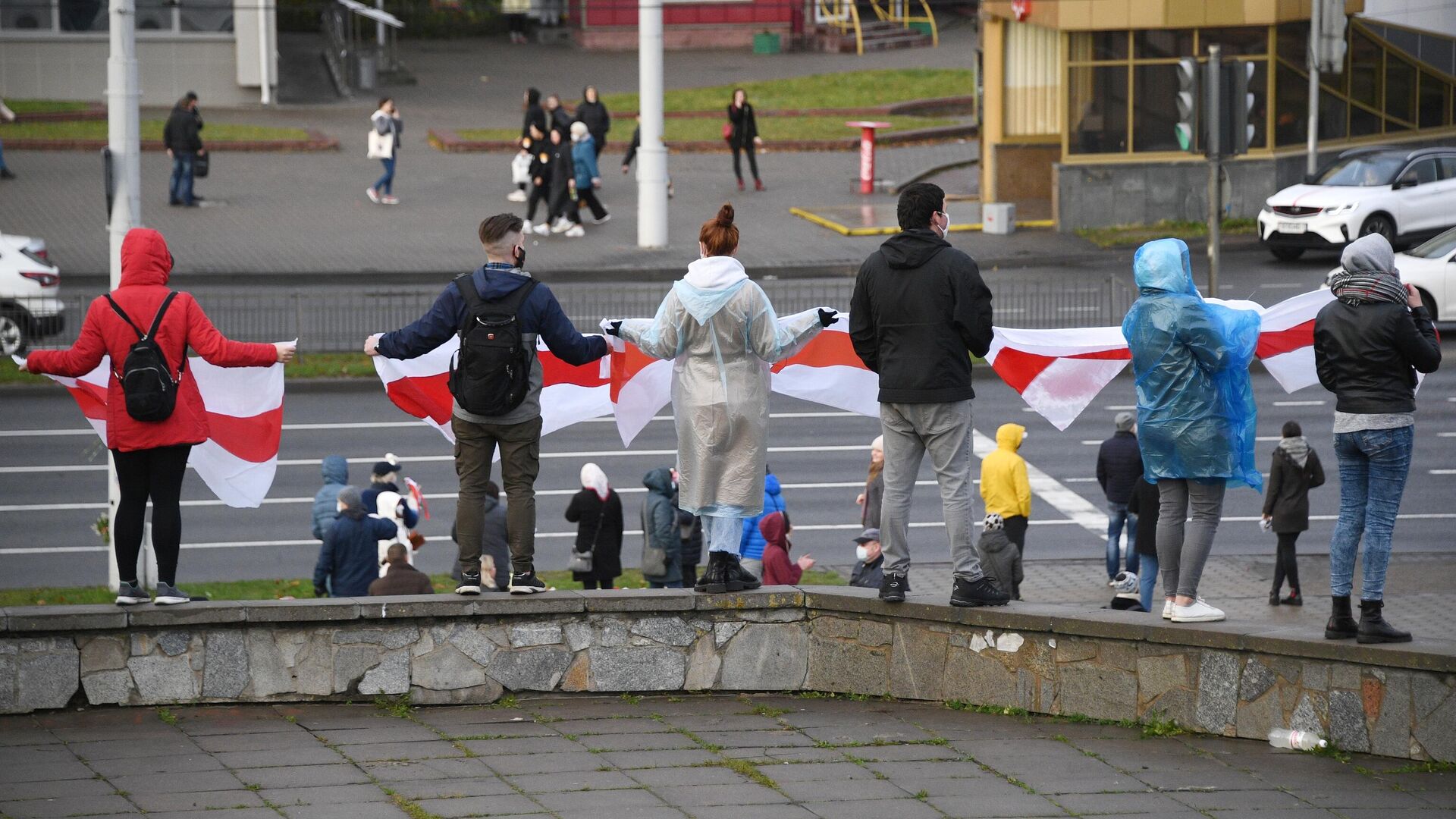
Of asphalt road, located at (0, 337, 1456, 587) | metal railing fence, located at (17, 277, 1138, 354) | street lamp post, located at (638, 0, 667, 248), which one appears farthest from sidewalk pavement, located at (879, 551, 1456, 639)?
street lamp post, located at (638, 0, 667, 248)

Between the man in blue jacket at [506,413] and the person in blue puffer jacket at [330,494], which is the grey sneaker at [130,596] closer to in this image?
the man in blue jacket at [506,413]

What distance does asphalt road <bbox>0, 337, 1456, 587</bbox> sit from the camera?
15.1m

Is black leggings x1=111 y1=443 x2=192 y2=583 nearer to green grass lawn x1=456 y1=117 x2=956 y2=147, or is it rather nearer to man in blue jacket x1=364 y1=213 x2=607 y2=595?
man in blue jacket x1=364 y1=213 x2=607 y2=595

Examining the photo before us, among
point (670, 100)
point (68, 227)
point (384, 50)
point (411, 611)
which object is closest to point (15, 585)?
point (411, 611)

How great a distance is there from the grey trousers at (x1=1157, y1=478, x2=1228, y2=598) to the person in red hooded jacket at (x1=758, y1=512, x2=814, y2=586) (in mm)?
3896

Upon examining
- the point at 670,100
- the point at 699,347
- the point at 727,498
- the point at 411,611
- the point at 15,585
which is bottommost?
the point at 15,585

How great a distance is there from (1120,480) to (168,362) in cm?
835

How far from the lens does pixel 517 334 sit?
777cm

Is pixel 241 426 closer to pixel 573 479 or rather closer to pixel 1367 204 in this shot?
pixel 573 479

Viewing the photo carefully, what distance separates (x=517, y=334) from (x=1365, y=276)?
355 cm

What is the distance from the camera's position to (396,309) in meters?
22.5

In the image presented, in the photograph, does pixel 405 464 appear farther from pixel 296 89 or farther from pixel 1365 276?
pixel 296 89

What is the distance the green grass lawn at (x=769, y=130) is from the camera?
1565 inches

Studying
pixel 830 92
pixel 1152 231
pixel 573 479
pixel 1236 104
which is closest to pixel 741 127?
pixel 1152 231
